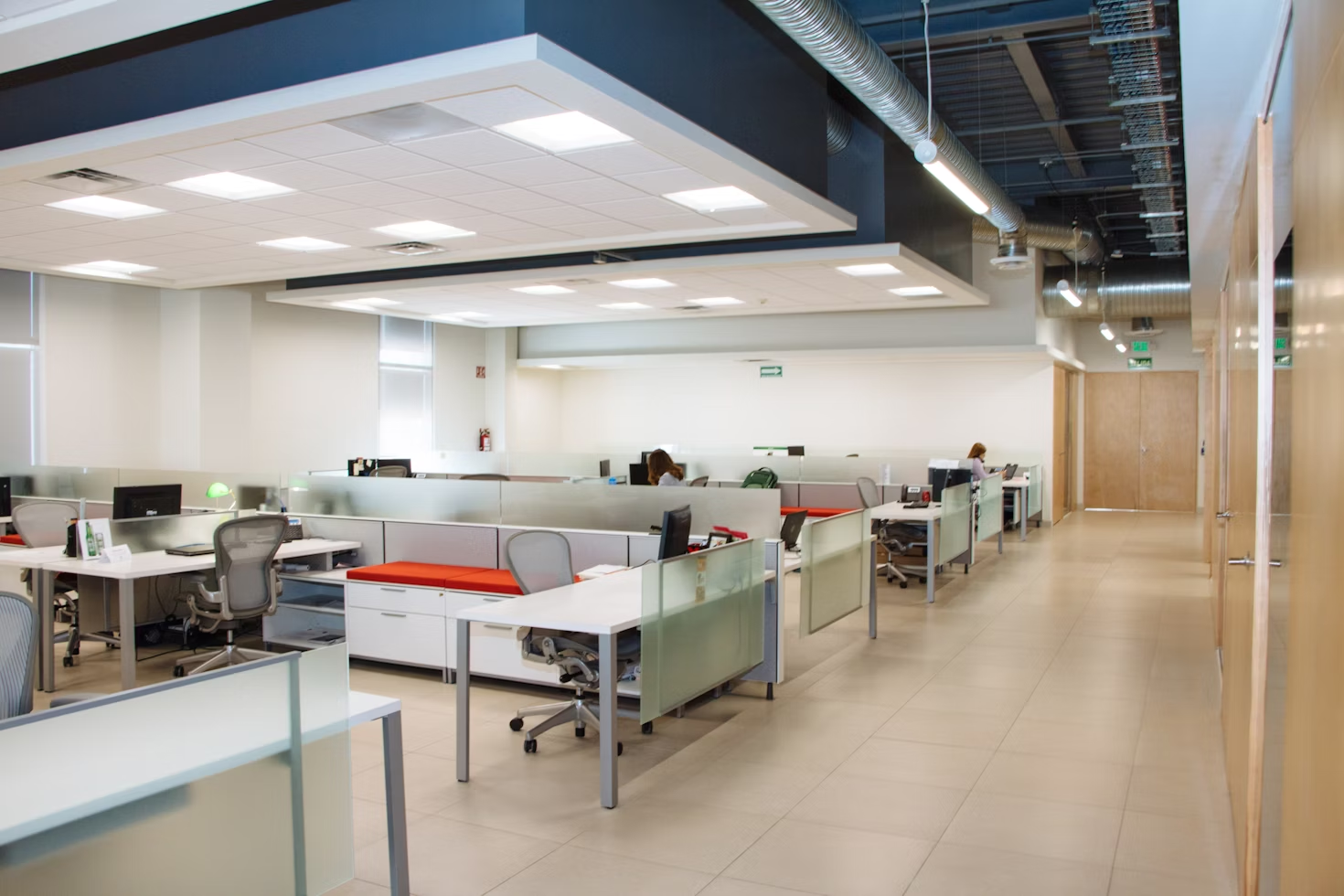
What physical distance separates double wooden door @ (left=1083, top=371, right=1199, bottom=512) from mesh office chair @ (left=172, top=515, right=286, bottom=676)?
47.8 feet

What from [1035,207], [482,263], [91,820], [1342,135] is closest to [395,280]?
[482,263]

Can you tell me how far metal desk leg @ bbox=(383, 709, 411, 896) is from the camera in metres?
2.86

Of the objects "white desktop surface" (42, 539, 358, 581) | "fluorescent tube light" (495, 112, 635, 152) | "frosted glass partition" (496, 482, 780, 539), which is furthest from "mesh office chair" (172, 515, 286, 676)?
"fluorescent tube light" (495, 112, 635, 152)

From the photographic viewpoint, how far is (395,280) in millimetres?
10188

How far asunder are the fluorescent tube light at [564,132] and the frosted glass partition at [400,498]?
222cm

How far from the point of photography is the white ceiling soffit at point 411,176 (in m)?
4.37

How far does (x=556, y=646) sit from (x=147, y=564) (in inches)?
108

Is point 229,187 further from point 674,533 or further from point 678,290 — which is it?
point 678,290

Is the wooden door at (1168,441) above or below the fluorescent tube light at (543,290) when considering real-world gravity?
below

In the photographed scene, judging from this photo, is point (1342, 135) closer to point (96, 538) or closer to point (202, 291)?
point (96, 538)

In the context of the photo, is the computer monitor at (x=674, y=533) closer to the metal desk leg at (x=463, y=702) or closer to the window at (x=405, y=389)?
the metal desk leg at (x=463, y=702)

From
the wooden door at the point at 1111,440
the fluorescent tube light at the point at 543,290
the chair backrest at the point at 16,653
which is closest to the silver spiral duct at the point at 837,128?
the fluorescent tube light at the point at 543,290

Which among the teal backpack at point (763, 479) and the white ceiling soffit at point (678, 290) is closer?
the white ceiling soffit at point (678, 290)

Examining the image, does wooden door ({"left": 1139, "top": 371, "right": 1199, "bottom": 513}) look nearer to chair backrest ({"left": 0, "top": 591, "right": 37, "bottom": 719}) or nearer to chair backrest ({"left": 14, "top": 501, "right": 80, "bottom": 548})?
chair backrest ({"left": 14, "top": 501, "right": 80, "bottom": 548})
